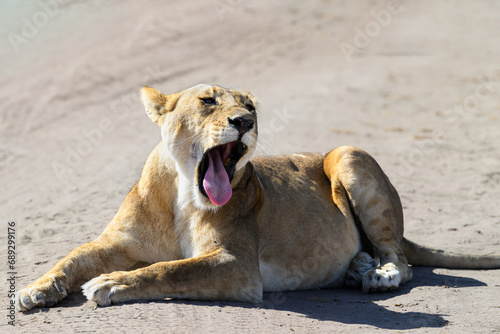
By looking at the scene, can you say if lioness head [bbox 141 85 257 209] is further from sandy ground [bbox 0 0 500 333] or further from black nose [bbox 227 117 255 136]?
sandy ground [bbox 0 0 500 333]

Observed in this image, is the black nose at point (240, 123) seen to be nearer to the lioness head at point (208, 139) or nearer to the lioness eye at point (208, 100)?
the lioness head at point (208, 139)

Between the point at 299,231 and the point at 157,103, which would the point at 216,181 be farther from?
the point at 299,231

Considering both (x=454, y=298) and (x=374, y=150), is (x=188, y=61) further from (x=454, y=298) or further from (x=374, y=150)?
(x=454, y=298)

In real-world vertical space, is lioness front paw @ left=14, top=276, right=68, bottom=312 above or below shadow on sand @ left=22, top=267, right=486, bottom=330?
above

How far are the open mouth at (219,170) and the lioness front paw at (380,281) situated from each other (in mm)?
1535

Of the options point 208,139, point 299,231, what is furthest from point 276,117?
point 208,139

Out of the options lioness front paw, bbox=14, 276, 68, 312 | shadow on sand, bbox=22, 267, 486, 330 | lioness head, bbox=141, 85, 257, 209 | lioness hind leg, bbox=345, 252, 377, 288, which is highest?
lioness head, bbox=141, 85, 257, 209

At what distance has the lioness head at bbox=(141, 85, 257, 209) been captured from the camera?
4.69 meters

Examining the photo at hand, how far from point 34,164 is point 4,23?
7.21 metres

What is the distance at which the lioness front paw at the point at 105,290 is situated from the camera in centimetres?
443

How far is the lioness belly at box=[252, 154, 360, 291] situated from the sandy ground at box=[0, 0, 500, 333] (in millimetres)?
182

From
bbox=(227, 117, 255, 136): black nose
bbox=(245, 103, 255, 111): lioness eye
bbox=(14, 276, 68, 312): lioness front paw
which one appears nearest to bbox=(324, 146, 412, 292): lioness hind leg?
bbox=(245, 103, 255, 111): lioness eye

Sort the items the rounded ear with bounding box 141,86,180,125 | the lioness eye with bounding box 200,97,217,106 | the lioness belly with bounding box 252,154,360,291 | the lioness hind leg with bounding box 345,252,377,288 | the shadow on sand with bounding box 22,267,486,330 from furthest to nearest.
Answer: the lioness hind leg with bounding box 345,252,377,288, the lioness belly with bounding box 252,154,360,291, the rounded ear with bounding box 141,86,180,125, the lioness eye with bounding box 200,97,217,106, the shadow on sand with bounding box 22,267,486,330

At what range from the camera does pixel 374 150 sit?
11250 mm
